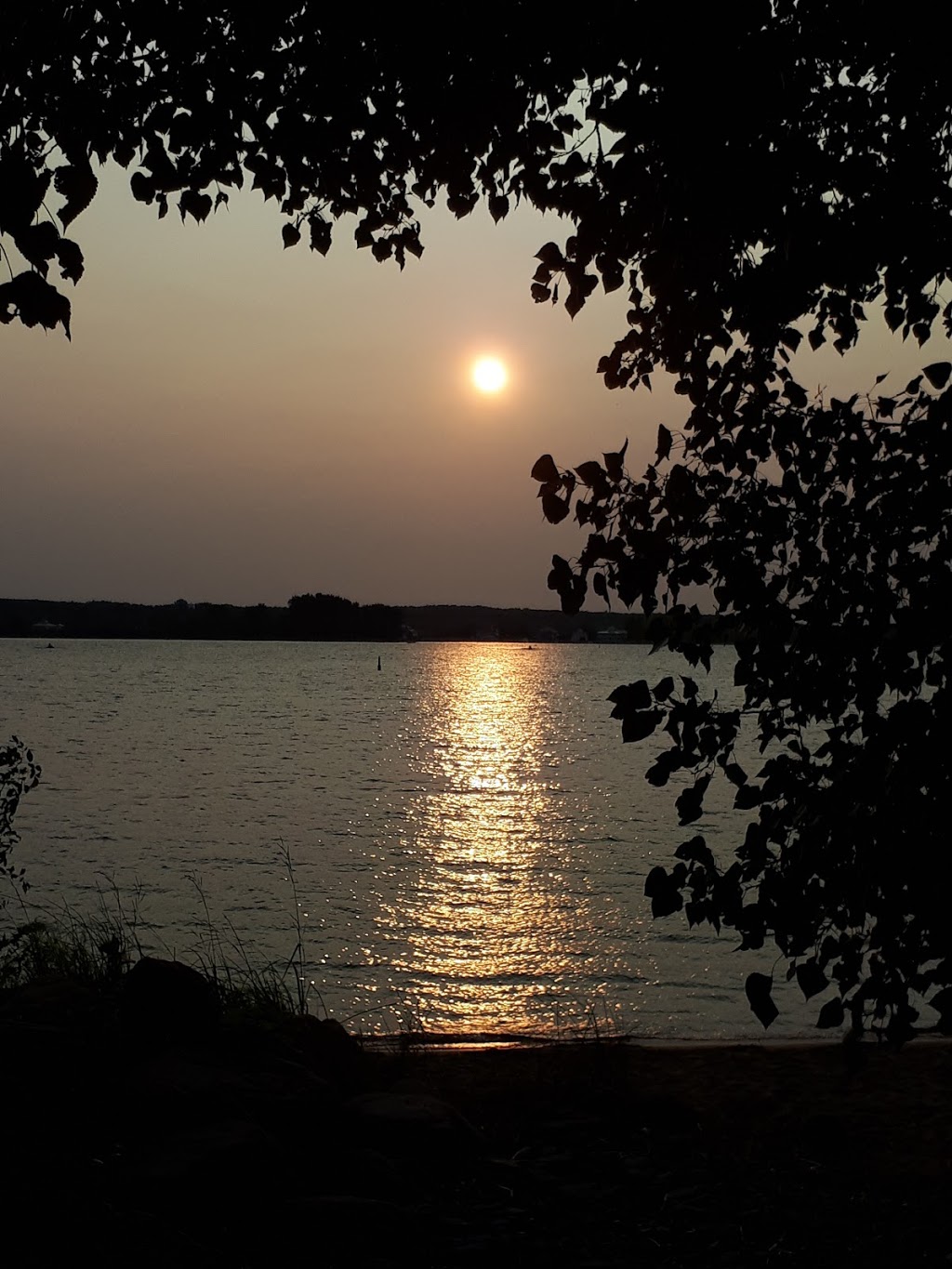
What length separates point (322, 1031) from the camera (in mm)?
9883

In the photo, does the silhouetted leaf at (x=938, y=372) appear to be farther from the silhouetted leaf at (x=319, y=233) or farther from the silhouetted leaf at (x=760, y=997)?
the silhouetted leaf at (x=319, y=233)

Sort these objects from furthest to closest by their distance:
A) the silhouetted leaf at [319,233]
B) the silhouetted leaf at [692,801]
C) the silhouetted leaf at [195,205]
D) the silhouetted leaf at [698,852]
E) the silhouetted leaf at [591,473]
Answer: the silhouetted leaf at [319,233]
the silhouetted leaf at [195,205]
the silhouetted leaf at [591,473]
the silhouetted leaf at [692,801]
the silhouetted leaf at [698,852]

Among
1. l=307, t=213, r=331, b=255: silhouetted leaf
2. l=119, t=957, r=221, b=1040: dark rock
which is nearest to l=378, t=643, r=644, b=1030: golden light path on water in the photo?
l=119, t=957, r=221, b=1040: dark rock

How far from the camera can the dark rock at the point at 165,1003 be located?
27.8ft

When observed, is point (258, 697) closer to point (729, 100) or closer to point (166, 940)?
point (166, 940)

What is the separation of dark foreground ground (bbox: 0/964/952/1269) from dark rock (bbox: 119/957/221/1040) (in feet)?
0.11

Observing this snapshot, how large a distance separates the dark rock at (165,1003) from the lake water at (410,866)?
5124mm

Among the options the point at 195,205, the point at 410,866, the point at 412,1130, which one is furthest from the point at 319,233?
the point at 410,866

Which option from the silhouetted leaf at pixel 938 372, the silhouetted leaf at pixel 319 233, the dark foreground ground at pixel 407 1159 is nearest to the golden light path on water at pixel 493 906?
the dark foreground ground at pixel 407 1159

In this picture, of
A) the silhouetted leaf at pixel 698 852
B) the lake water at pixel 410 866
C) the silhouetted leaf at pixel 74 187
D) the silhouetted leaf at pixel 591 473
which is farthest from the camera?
the lake water at pixel 410 866

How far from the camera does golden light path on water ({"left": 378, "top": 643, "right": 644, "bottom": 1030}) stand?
16531 millimetres

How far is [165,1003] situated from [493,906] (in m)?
14.7

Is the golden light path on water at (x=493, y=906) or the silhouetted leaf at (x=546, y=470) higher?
the silhouetted leaf at (x=546, y=470)

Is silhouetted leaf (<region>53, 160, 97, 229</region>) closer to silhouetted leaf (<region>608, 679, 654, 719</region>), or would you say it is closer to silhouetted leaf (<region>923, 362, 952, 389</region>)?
silhouetted leaf (<region>608, 679, 654, 719</region>)
